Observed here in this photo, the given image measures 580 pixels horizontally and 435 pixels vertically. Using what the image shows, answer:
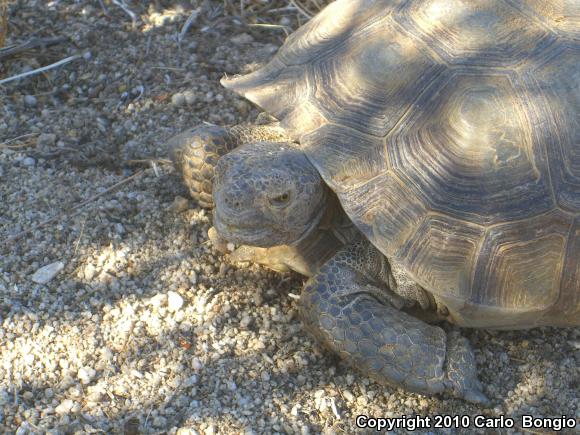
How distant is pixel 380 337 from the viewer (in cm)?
290

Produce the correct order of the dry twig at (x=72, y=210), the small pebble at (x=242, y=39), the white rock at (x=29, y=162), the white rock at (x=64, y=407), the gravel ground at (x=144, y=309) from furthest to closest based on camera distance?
the small pebble at (x=242, y=39)
the white rock at (x=29, y=162)
the dry twig at (x=72, y=210)
the gravel ground at (x=144, y=309)
the white rock at (x=64, y=407)

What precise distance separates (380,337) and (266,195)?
73 centimetres

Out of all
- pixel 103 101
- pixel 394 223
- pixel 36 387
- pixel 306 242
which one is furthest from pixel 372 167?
pixel 103 101

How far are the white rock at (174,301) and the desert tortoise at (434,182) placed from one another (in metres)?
0.48

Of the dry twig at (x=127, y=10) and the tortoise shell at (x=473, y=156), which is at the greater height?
the tortoise shell at (x=473, y=156)

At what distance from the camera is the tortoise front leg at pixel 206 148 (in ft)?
11.3

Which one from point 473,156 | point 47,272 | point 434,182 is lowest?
point 47,272

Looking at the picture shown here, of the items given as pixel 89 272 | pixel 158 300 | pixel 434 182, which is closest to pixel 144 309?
pixel 158 300

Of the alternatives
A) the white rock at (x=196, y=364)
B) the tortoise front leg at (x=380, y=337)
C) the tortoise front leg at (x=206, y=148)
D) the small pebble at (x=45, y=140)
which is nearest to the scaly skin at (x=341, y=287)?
the tortoise front leg at (x=380, y=337)

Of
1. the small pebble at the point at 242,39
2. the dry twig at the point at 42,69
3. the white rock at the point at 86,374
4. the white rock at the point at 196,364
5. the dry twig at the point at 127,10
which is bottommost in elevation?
the white rock at the point at 86,374

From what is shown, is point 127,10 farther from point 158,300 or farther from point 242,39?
point 158,300

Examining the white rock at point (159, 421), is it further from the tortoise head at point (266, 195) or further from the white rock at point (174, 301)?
the tortoise head at point (266, 195)

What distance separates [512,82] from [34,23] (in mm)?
3155

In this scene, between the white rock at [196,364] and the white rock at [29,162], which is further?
the white rock at [29,162]
